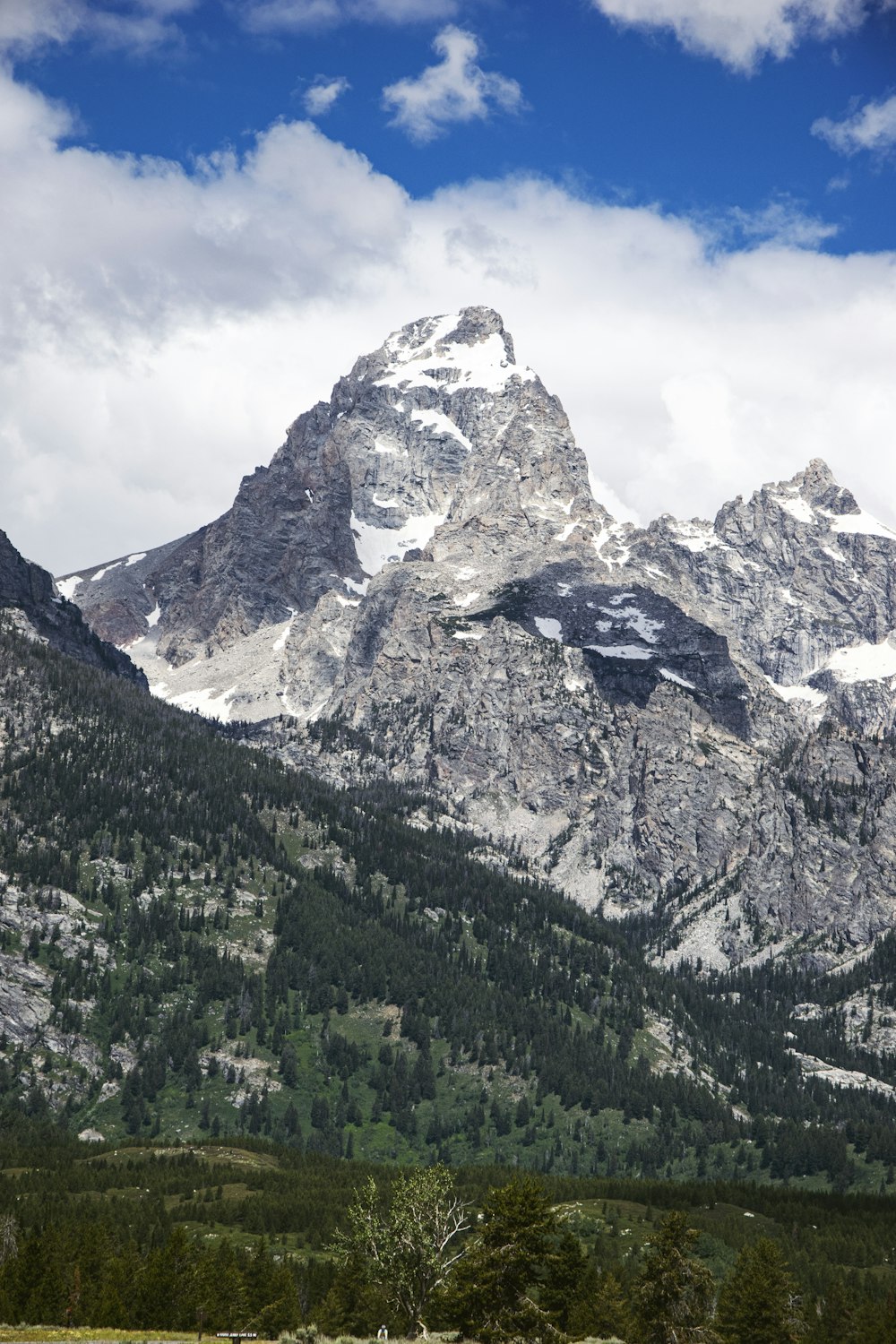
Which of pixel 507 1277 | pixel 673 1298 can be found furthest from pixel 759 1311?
pixel 507 1277

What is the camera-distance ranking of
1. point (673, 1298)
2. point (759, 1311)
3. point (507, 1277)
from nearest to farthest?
point (507, 1277), point (673, 1298), point (759, 1311)

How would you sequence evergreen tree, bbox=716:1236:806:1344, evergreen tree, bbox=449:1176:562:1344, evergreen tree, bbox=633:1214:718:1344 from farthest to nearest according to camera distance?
evergreen tree, bbox=716:1236:806:1344, evergreen tree, bbox=633:1214:718:1344, evergreen tree, bbox=449:1176:562:1344

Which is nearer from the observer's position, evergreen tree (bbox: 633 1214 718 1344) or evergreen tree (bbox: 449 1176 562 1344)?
evergreen tree (bbox: 449 1176 562 1344)

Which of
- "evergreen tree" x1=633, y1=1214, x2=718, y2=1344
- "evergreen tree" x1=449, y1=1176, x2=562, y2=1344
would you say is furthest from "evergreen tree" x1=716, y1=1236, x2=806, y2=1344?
"evergreen tree" x1=449, y1=1176, x2=562, y2=1344

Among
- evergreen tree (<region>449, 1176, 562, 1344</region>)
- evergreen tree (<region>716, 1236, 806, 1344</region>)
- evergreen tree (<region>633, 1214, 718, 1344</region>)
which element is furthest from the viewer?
evergreen tree (<region>716, 1236, 806, 1344</region>)

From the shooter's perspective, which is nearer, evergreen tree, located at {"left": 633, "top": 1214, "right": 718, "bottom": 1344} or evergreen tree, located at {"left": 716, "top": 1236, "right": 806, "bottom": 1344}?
evergreen tree, located at {"left": 633, "top": 1214, "right": 718, "bottom": 1344}

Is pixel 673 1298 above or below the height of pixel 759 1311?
above

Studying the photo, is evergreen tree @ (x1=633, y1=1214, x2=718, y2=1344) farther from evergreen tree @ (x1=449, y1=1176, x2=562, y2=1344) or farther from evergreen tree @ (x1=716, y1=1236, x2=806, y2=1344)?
evergreen tree @ (x1=449, y1=1176, x2=562, y2=1344)

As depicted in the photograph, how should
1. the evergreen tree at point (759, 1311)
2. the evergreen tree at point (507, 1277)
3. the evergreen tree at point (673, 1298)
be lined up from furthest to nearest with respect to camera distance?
the evergreen tree at point (759, 1311)
the evergreen tree at point (673, 1298)
the evergreen tree at point (507, 1277)

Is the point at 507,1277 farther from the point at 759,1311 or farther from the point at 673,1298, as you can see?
the point at 759,1311

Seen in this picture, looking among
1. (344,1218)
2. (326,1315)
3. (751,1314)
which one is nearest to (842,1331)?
(751,1314)

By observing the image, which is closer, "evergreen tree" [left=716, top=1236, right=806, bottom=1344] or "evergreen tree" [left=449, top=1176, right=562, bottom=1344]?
"evergreen tree" [left=449, top=1176, right=562, bottom=1344]

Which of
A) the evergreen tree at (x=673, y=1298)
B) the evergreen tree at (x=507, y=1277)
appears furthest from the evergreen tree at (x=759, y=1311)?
the evergreen tree at (x=507, y=1277)

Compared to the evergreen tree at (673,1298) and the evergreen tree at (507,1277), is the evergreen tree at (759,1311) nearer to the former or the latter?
the evergreen tree at (673,1298)
